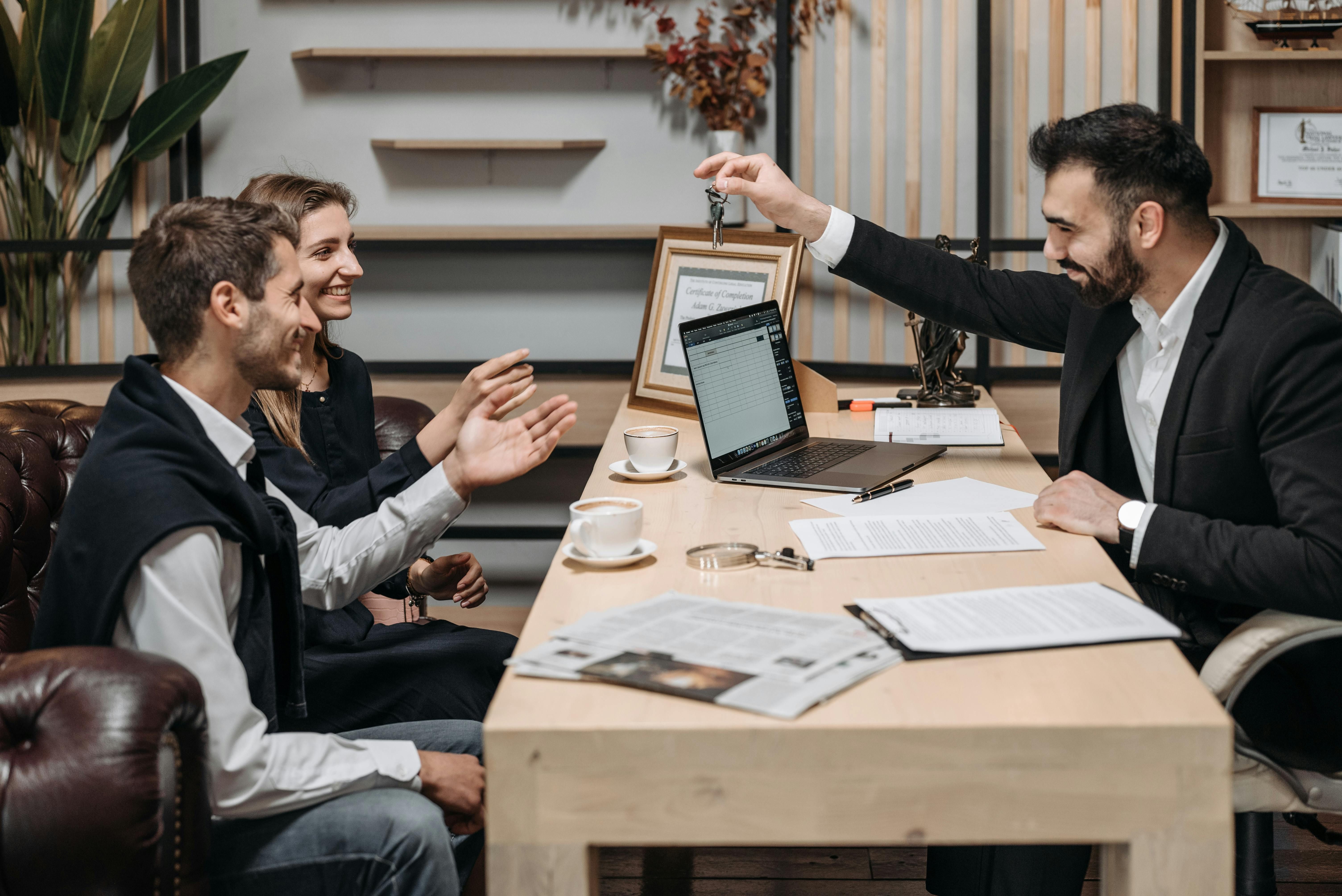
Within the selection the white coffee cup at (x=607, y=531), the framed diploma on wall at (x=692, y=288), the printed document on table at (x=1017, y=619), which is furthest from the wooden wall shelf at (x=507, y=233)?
the printed document on table at (x=1017, y=619)

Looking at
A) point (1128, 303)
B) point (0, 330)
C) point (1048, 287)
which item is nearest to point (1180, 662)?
point (1128, 303)

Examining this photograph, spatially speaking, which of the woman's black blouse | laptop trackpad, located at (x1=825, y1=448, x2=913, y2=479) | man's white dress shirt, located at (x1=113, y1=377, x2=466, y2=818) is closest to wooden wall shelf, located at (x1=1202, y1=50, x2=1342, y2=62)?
laptop trackpad, located at (x1=825, y1=448, x2=913, y2=479)

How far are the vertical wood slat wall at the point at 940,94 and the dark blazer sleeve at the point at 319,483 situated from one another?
181 centimetres

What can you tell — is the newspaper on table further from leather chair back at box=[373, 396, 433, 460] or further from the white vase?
the white vase

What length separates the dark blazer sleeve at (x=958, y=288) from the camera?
2.24m

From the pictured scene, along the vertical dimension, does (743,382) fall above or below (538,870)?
above

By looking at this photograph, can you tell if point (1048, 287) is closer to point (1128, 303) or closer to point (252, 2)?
point (1128, 303)

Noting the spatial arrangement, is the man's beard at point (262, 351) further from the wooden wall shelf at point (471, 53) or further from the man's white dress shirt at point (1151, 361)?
Answer: the wooden wall shelf at point (471, 53)

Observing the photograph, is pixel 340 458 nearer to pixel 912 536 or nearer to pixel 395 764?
pixel 395 764

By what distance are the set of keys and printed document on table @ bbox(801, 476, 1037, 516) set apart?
2.37 feet

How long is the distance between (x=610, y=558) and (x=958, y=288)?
1.09 metres

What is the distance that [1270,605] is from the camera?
153cm

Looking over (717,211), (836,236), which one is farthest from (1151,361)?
(717,211)

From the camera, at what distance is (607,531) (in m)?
1.52
